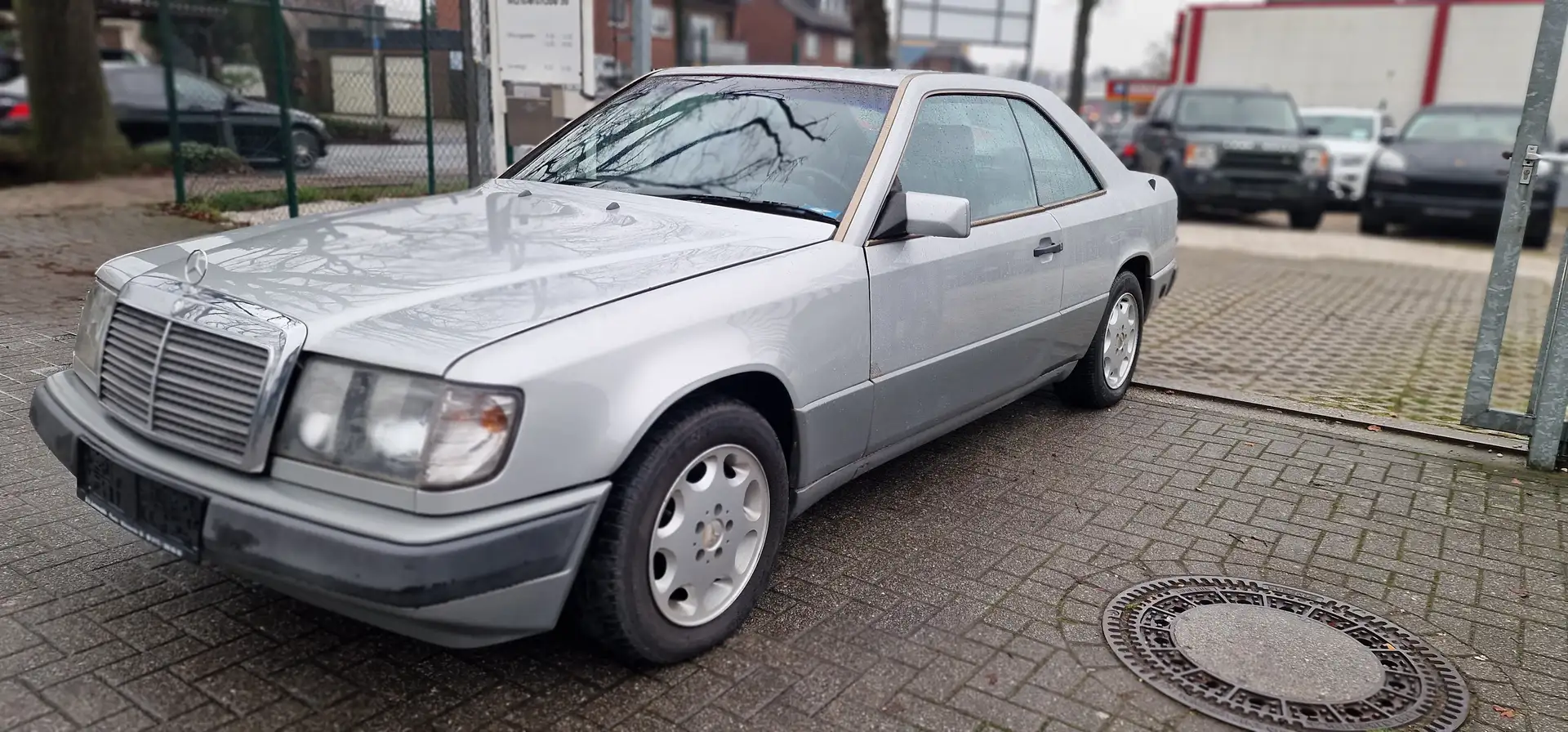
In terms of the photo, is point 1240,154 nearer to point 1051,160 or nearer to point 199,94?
point 1051,160

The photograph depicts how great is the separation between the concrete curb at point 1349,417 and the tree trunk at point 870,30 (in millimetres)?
14188

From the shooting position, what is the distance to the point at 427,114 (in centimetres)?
1135

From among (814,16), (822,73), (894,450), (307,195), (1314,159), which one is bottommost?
(307,195)

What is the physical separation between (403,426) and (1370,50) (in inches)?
1165

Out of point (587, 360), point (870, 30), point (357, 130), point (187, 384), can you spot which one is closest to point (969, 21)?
point (870, 30)

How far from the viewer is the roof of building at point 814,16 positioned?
184 ft

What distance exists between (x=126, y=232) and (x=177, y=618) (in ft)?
25.4

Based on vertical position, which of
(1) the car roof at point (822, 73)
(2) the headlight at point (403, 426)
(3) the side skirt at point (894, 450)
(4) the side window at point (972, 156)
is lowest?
(3) the side skirt at point (894, 450)

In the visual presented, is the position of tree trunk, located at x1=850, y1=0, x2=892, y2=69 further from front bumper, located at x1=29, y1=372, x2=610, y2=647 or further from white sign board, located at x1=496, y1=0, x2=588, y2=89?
front bumper, located at x1=29, y1=372, x2=610, y2=647

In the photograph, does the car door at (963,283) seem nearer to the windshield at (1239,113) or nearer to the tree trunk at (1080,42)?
the windshield at (1239,113)

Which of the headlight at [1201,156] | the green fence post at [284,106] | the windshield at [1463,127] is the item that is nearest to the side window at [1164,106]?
the headlight at [1201,156]

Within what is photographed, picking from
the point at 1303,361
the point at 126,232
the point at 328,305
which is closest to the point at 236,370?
the point at 328,305

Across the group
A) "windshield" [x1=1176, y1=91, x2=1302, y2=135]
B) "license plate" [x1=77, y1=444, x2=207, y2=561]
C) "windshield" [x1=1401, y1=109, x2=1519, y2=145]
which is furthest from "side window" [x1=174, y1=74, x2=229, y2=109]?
"windshield" [x1=1401, y1=109, x2=1519, y2=145]

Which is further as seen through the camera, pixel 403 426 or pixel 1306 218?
pixel 1306 218
